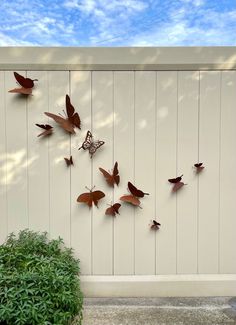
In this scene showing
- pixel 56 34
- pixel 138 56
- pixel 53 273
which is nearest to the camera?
pixel 53 273

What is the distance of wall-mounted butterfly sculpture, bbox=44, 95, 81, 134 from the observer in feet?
8.81

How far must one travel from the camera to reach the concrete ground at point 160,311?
2338 millimetres

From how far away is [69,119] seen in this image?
2699 millimetres

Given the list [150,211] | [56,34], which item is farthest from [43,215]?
[56,34]

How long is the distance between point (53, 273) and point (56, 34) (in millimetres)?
2983

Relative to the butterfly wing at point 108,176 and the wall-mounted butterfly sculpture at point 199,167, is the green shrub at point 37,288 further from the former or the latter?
the wall-mounted butterfly sculpture at point 199,167

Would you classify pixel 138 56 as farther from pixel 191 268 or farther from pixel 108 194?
pixel 191 268

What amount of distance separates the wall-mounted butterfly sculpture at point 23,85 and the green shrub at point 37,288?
122cm

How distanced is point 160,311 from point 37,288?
3.22ft


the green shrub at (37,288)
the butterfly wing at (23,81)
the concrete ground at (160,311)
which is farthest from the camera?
the butterfly wing at (23,81)

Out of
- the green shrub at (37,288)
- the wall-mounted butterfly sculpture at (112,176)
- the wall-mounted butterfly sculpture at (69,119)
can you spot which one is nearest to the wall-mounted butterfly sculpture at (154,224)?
the wall-mounted butterfly sculpture at (112,176)

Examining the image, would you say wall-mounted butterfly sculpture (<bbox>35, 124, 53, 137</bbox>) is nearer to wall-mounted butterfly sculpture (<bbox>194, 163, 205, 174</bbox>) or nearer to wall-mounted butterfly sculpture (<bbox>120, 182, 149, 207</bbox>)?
wall-mounted butterfly sculpture (<bbox>120, 182, 149, 207</bbox>)

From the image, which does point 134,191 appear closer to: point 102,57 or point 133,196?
point 133,196

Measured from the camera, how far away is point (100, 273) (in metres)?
2.80
